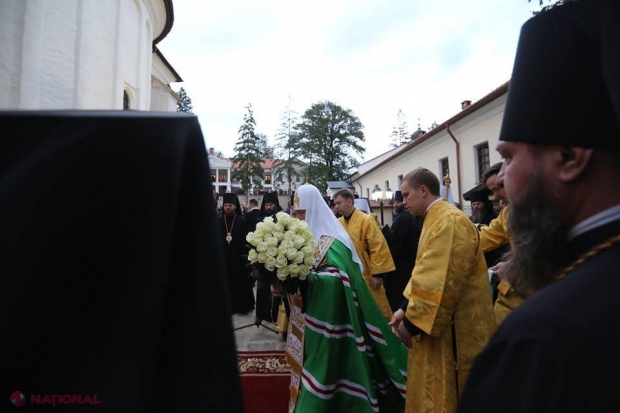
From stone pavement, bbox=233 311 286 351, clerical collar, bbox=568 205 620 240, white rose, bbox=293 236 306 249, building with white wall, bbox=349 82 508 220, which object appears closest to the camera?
clerical collar, bbox=568 205 620 240

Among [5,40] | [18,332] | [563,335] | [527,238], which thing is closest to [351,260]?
[527,238]

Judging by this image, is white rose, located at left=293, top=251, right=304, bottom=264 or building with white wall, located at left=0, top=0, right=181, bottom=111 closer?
white rose, located at left=293, top=251, right=304, bottom=264

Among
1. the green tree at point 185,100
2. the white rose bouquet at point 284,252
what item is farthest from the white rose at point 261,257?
the green tree at point 185,100

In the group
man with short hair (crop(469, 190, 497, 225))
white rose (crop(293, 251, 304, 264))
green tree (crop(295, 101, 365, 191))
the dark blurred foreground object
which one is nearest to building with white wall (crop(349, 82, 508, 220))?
man with short hair (crop(469, 190, 497, 225))

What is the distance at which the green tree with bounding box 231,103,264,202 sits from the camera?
48906 mm

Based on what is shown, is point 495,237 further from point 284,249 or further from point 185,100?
point 185,100

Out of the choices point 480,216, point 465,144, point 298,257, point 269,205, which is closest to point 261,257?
point 298,257

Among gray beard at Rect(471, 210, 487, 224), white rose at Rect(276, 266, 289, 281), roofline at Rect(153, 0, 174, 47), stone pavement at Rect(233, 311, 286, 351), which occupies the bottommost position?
stone pavement at Rect(233, 311, 286, 351)

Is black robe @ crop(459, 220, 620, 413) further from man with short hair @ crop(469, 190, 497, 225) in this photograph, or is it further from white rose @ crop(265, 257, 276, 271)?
man with short hair @ crop(469, 190, 497, 225)

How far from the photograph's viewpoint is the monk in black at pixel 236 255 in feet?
25.2

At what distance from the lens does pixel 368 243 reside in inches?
233

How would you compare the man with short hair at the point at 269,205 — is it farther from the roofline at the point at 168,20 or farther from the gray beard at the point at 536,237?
the roofline at the point at 168,20

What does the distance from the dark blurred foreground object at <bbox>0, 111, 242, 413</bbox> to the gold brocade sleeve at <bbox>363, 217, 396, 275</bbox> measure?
17.0 feet

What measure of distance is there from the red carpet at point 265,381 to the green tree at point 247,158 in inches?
1737
